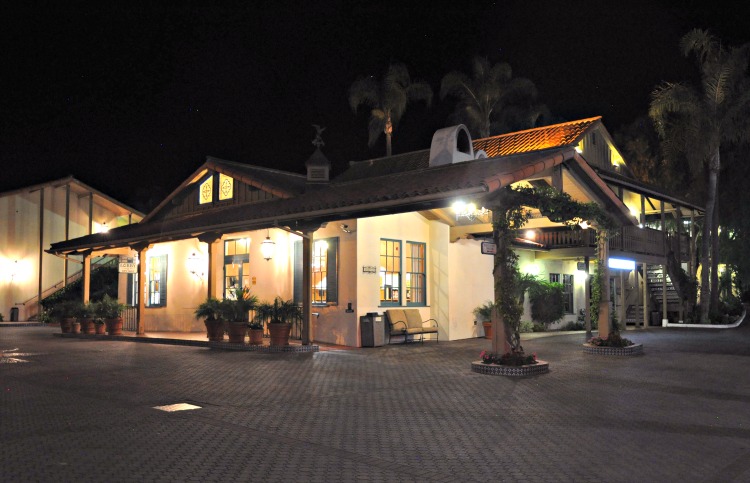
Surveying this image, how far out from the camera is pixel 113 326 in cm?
2030

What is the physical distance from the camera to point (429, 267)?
1811cm

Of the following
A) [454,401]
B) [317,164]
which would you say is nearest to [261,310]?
[317,164]

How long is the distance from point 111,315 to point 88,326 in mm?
1154

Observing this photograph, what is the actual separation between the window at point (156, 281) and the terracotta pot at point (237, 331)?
21.5 ft

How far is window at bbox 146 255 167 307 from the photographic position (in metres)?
21.8

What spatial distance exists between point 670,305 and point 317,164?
17534mm

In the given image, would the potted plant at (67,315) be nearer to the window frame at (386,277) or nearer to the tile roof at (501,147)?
the tile roof at (501,147)

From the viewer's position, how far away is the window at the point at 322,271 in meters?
16.5

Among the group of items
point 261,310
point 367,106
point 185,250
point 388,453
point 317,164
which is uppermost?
point 367,106

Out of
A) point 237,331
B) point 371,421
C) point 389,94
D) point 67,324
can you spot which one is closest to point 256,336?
point 237,331

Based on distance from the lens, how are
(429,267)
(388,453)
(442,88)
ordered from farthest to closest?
(442,88), (429,267), (388,453)

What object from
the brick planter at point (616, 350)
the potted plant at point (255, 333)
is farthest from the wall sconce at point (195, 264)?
the brick planter at point (616, 350)

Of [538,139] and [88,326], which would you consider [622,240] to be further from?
[88,326]

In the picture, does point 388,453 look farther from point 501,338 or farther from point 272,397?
point 501,338
